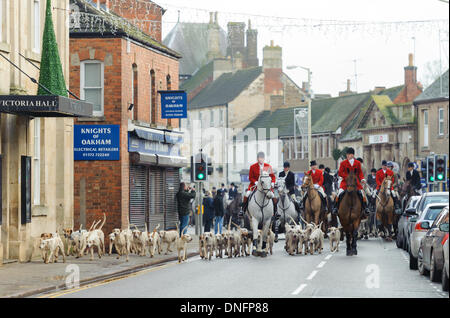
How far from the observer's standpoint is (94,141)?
30641mm

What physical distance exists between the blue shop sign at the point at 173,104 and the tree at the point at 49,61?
10189mm

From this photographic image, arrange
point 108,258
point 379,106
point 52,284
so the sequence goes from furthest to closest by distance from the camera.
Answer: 1. point 379,106
2. point 108,258
3. point 52,284

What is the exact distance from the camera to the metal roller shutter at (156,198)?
120 feet

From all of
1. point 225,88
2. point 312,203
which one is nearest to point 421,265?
point 312,203

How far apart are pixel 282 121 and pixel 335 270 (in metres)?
78.4

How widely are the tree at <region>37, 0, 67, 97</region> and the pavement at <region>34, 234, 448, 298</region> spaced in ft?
17.8

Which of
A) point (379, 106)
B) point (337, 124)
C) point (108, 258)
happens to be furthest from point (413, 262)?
point (337, 124)

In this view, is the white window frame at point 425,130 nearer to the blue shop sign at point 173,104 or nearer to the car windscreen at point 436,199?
the blue shop sign at point 173,104

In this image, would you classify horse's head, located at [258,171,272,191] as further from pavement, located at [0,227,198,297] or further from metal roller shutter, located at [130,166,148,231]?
metal roller shutter, located at [130,166,148,231]

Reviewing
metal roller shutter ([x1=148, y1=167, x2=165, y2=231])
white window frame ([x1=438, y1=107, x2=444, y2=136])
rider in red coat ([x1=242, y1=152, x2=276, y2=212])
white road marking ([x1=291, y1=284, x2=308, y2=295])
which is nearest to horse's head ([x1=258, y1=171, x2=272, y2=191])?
rider in red coat ([x1=242, y1=152, x2=276, y2=212])

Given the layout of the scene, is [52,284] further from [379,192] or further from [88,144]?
[379,192]

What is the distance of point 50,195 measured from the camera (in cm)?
2845

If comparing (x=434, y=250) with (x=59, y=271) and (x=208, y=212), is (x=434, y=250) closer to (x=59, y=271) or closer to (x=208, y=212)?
(x=59, y=271)

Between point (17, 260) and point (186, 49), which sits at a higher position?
point (186, 49)
